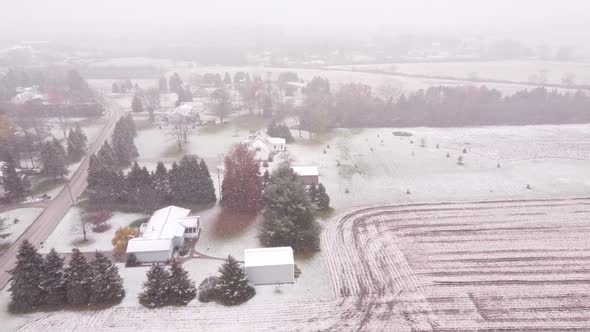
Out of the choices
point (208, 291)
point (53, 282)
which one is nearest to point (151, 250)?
point (208, 291)

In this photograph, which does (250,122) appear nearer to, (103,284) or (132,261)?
(132,261)

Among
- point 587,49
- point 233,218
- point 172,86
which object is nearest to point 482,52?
point 587,49

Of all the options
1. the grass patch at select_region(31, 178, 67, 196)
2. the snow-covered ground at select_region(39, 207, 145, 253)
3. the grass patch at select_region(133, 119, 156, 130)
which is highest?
the grass patch at select_region(133, 119, 156, 130)

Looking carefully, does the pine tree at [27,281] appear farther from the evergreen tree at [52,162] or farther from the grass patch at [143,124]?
the grass patch at [143,124]

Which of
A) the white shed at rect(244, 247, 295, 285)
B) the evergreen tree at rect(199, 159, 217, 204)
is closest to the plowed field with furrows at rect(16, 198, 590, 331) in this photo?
the white shed at rect(244, 247, 295, 285)

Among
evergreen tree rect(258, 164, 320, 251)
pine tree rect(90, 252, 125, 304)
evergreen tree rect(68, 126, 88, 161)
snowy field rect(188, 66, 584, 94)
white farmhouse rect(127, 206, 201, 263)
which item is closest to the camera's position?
pine tree rect(90, 252, 125, 304)

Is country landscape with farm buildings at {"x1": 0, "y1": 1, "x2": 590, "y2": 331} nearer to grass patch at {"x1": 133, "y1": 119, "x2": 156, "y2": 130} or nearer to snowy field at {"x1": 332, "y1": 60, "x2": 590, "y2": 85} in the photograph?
grass patch at {"x1": 133, "y1": 119, "x2": 156, "y2": 130}

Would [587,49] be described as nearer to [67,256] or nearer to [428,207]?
[428,207]
